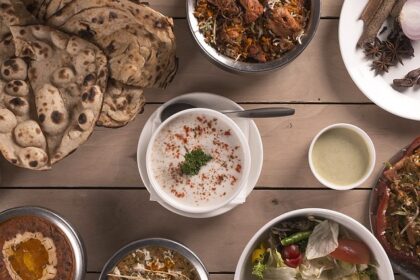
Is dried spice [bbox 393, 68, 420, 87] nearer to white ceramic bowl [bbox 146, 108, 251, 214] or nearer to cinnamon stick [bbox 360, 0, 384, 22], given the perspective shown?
cinnamon stick [bbox 360, 0, 384, 22]

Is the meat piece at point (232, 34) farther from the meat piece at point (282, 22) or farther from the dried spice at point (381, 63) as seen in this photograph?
the dried spice at point (381, 63)

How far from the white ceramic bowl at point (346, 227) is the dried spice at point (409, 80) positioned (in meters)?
0.54

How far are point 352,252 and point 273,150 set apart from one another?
1.53ft

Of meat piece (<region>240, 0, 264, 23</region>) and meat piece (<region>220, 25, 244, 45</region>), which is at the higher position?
meat piece (<region>240, 0, 264, 23</region>)

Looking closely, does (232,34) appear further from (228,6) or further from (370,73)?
(370,73)

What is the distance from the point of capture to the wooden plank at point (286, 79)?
227 cm

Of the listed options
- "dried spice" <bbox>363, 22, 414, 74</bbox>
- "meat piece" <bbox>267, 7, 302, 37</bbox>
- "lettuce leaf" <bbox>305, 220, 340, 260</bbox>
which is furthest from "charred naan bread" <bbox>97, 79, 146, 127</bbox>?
"dried spice" <bbox>363, 22, 414, 74</bbox>

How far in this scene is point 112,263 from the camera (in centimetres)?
214

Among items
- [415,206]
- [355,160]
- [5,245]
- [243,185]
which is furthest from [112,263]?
[415,206]

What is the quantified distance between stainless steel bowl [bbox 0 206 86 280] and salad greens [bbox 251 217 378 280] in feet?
1.92

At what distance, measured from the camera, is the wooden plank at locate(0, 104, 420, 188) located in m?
2.28

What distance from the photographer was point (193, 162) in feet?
6.91

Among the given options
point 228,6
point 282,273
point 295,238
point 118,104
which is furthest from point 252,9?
point 282,273

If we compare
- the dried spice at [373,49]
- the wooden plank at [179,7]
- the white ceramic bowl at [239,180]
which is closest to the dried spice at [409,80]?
the dried spice at [373,49]
